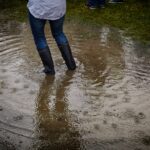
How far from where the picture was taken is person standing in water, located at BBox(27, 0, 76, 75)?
6.36 metres

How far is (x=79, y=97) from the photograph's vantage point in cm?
588

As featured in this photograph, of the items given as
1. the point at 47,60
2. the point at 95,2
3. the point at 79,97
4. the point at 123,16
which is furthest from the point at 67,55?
the point at 95,2

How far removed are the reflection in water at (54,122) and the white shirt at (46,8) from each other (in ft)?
3.12

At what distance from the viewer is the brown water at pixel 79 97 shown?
4793mm

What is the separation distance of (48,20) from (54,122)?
1.88 metres

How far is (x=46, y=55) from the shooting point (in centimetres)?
662

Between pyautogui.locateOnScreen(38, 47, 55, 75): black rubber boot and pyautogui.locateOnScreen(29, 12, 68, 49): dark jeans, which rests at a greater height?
pyautogui.locateOnScreen(29, 12, 68, 49): dark jeans

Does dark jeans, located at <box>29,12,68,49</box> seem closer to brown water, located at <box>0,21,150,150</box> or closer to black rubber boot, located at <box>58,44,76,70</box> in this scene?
black rubber boot, located at <box>58,44,76,70</box>

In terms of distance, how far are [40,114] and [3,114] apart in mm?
439

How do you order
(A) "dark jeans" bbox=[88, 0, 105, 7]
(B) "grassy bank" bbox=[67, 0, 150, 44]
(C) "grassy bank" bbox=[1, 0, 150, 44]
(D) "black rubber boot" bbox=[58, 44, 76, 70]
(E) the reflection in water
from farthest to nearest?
(A) "dark jeans" bbox=[88, 0, 105, 7], (C) "grassy bank" bbox=[1, 0, 150, 44], (B) "grassy bank" bbox=[67, 0, 150, 44], (D) "black rubber boot" bbox=[58, 44, 76, 70], (E) the reflection in water

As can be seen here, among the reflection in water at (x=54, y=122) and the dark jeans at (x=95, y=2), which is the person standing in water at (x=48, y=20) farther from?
the dark jeans at (x=95, y=2)

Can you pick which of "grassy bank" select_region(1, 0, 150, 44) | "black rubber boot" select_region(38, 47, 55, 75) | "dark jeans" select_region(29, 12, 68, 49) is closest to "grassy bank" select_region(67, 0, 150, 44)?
"grassy bank" select_region(1, 0, 150, 44)

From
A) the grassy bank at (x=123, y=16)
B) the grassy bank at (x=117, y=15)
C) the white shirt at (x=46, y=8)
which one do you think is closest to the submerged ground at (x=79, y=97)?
the grassy bank at (x=123, y=16)

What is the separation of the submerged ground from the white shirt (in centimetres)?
88
